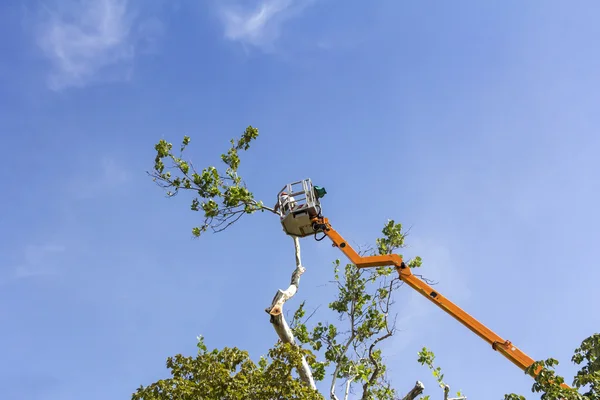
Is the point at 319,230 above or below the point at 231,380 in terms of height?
above

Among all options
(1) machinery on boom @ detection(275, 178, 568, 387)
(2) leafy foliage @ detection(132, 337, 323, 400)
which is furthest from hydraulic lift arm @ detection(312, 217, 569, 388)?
(2) leafy foliage @ detection(132, 337, 323, 400)

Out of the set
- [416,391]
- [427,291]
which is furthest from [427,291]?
[416,391]

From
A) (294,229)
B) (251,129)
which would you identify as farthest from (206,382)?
(251,129)

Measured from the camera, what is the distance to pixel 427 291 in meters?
14.7

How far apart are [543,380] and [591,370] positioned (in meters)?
1.35

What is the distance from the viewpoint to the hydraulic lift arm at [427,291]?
525 inches

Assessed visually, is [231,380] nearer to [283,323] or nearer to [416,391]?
[283,323]

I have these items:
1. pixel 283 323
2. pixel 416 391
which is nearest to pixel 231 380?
pixel 283 323

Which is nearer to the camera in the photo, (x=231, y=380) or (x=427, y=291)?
(x=231, y=380)

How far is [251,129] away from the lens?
18.1 meters

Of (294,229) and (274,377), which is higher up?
(294,229)

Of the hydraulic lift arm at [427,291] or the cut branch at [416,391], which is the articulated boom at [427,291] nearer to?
the hydraulic lift arm at [427,291]

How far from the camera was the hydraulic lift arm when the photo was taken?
13344 mm

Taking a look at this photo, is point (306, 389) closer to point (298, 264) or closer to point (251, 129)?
point (298, 264)
